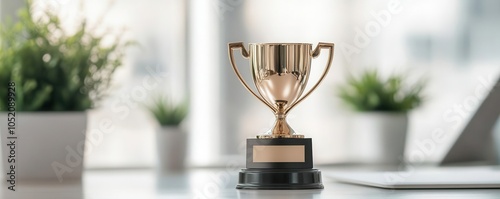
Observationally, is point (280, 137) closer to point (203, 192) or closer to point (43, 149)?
point (203, 192)

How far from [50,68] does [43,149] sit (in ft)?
0.62

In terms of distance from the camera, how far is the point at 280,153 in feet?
4.75

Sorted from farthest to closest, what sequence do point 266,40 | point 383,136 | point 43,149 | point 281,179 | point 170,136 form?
point 266,40
point 383,136
point 170,136
point 43,149
point 281,179

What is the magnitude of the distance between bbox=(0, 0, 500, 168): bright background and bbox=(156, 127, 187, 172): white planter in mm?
123

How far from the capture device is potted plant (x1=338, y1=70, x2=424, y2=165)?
8.98ft

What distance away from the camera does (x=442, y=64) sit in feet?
10.2

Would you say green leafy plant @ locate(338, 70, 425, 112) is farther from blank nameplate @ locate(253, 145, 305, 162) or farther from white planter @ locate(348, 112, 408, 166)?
blank nameplate @ locate(253, 145, 305, 162)

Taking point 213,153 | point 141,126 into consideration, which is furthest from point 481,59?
point 141,126

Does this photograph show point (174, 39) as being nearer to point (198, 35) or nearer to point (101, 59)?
point (198, 35)

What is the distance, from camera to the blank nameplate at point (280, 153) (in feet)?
4.75

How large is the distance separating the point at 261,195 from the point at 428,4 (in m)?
1.88

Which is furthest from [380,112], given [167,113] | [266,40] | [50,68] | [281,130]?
[281,130]

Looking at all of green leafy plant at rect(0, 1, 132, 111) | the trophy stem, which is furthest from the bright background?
the trophy stem

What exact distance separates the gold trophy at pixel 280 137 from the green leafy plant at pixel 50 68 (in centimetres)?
59
